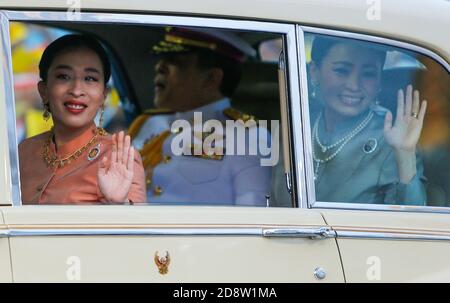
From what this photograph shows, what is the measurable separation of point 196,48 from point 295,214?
→ 205 centimetres

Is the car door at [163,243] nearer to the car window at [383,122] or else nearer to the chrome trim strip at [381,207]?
the chrome trim strip at [381,207]

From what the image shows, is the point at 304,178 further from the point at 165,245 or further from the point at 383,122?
the point at 165,245

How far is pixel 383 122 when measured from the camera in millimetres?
3869

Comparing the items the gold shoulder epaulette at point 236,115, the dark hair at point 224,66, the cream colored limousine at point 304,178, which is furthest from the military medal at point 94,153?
the dark hair at point 224,66

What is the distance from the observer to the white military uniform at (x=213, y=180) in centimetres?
407

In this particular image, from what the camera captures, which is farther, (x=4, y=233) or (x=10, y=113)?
(x=10, y=113)

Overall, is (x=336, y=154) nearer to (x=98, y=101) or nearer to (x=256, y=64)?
(x=98, y=101)

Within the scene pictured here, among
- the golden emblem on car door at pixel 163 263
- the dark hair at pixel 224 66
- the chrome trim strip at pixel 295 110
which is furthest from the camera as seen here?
the dark hair at pixel 224 66

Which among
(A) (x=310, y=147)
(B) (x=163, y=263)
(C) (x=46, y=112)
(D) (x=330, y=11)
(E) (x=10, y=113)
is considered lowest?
(B) (x=163, y=263)

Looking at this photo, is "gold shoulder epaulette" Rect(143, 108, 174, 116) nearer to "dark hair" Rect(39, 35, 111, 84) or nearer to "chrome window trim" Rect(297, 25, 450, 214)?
"dark hair" Rect(39, 35, 111, 84)

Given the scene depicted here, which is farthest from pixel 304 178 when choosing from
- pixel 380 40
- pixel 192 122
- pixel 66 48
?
pixel 192 122

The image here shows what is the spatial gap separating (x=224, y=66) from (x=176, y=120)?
0.44m

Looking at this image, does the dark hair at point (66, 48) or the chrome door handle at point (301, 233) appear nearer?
the chrome door handle at point (301, 233)
